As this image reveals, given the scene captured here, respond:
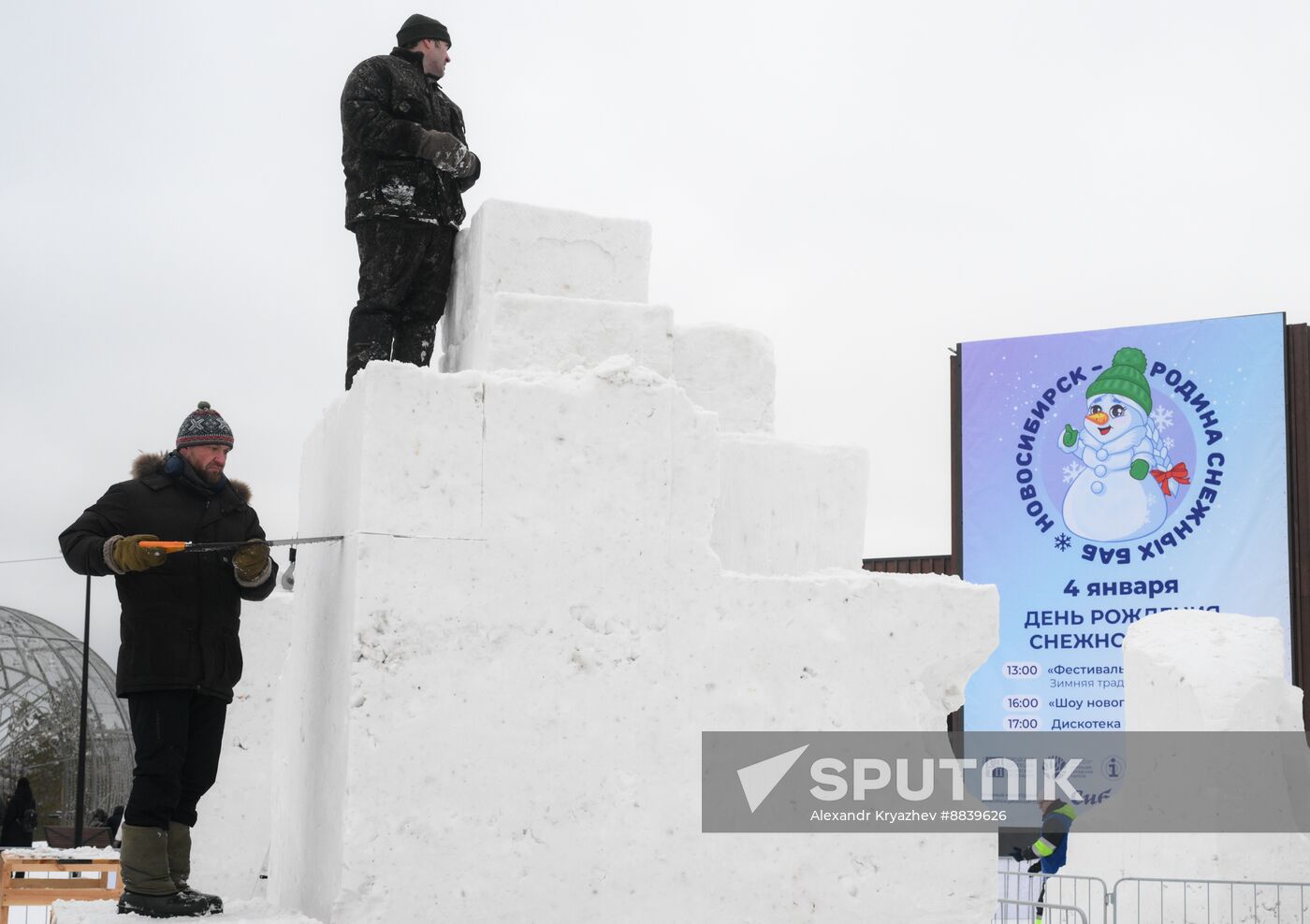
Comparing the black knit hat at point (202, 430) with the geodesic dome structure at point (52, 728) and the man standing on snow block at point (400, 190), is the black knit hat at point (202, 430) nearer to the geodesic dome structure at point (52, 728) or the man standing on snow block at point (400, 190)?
the man standing on snow block at point (400, 190)

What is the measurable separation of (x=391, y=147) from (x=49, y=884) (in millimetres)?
3804

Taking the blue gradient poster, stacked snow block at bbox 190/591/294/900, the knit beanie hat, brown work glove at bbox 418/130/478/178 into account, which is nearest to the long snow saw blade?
brown work glove at bbox 418/130/478/178

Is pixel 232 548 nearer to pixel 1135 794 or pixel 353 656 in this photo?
pixel 353 656

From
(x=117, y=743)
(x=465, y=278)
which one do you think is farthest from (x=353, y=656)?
(x=117, y=743)

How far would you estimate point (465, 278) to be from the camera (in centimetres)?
565

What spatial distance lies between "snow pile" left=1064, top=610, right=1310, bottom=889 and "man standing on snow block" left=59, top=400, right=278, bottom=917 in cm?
842

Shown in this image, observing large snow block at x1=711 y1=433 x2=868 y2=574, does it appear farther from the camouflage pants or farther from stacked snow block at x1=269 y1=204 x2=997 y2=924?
the camouflage pants

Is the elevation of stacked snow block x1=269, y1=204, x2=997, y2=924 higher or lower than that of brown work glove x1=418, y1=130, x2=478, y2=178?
lower

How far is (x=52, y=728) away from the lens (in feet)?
78.2

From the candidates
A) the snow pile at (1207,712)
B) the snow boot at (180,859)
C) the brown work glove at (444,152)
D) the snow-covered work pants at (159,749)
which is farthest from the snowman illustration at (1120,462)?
the snow-covered work pants at (159,749)

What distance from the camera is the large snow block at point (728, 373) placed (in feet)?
19.3

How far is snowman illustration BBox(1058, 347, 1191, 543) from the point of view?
17.3m

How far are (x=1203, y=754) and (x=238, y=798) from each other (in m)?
7.28

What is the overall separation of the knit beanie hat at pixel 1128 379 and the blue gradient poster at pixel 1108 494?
20 mm
